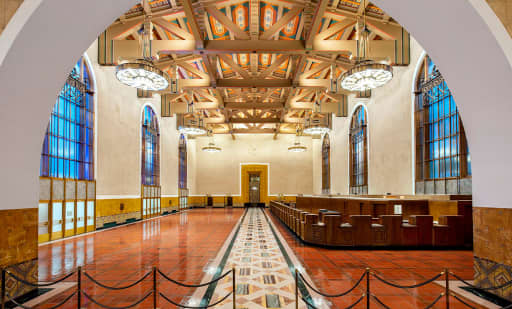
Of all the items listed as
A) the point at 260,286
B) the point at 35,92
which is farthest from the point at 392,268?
the point at 35,92

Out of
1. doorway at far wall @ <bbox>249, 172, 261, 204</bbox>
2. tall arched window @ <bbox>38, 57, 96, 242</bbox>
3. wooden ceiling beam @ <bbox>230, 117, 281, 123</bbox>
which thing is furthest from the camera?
doorway at far wall @ <bbox>249, 172, 261, 204</bbox>

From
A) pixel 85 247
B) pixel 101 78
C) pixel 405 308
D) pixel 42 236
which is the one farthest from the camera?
pixel 101 78

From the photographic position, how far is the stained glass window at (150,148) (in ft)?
48.9

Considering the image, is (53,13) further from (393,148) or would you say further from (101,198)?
(393,148)

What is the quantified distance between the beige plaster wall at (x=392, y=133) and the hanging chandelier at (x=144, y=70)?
787 cm

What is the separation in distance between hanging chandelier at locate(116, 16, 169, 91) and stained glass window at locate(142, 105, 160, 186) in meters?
7.04

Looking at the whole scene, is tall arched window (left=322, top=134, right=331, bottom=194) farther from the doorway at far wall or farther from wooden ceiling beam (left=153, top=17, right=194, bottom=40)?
wooden ceiling beam (left=153, top=17, right=194, bottom=40)

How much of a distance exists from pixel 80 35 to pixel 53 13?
552mm

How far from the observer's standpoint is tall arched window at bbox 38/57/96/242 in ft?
27.1

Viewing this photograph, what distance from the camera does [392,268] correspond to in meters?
5.08

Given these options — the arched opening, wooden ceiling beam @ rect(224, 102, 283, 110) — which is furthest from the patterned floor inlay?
wooden ceiling beam @ rect(224, 102, 283, 110)

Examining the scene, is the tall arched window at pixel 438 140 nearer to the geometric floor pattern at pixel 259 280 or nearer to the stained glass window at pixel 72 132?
the geometric floor pattern at pixel 259 280

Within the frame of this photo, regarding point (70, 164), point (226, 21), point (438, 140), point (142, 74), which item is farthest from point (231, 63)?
point (438, 140)

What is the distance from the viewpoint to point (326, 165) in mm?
22828
